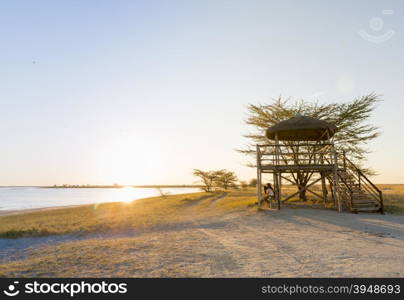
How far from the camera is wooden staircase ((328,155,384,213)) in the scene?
595 inches

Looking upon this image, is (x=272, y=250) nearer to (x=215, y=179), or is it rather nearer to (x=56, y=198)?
(x=215, y=179)

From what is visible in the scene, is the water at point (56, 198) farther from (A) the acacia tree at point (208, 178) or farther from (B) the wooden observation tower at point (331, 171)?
(B) the wooden observation tower at point (331, 171)

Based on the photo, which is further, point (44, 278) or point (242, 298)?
point (44, 278)

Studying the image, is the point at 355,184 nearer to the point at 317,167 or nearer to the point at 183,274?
the point at 317,167

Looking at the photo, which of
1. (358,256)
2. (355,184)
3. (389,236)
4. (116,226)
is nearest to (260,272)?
(358,256)

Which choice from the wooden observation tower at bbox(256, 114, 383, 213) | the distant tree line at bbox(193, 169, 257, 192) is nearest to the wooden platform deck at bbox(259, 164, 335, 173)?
the wooden observation tower at bbox(256, 114, 383, 213)

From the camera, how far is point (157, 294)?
4602 millimetres

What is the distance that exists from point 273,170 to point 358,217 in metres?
5.47

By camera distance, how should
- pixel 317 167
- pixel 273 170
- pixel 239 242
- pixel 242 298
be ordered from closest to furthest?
pixel 242 298 < pixel 239 242 < pixel 317 167 < pixel 273 170

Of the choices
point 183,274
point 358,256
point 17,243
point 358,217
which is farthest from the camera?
point 358,217

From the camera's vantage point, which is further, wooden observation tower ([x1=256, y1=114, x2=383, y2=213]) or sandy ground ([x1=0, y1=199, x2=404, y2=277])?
wooden observation tower ([x1=256, y1=114, x2=383, y2=213])

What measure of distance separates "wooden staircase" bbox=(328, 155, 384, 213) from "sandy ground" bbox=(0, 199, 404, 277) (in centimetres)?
249

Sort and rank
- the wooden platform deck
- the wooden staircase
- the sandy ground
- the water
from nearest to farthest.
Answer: the sandy ground, the wooden staircase, the wooden platform deck, the water

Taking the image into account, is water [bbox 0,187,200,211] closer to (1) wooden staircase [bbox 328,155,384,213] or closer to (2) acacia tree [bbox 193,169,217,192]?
(2) acacia tree [bbox 193,169,217,192]
